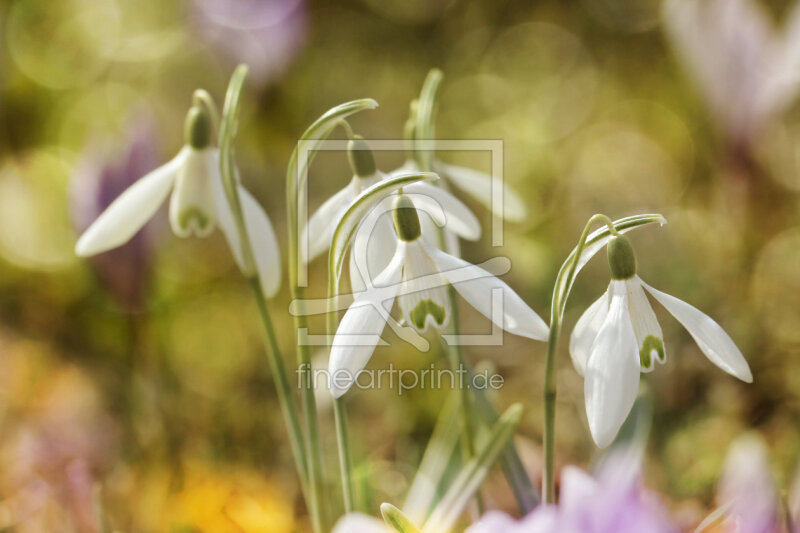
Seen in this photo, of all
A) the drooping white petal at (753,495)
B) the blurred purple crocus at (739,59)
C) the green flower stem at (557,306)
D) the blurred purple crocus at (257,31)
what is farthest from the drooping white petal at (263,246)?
the blurred purple crocus at (257,31)

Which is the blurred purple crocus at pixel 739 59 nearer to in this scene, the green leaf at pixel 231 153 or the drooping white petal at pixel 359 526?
the green leaf at pixel 231 153

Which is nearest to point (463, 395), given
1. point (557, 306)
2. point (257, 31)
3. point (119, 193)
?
point (557, 306)

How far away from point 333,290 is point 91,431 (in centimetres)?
60

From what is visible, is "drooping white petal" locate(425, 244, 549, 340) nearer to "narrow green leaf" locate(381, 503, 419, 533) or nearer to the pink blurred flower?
"narrow green leaf" locate(381, 503, 419, 533)

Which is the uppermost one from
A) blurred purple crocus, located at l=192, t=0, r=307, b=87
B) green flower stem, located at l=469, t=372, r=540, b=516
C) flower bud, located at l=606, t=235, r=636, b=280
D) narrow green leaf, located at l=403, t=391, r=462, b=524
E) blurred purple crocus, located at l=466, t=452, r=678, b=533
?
blurred purple crocus, located at l=192, t=0, r=307, b=87

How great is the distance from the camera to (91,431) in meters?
0.91

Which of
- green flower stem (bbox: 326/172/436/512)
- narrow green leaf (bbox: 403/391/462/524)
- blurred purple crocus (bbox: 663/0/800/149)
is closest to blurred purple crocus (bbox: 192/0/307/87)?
blurred purple crocus (bbox: 663/0/800/149)

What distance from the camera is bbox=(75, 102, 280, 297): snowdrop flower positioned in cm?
53

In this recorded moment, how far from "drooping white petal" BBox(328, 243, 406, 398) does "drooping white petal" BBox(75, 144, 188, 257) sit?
7.5 inches

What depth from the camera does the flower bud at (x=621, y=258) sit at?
0.41 metres

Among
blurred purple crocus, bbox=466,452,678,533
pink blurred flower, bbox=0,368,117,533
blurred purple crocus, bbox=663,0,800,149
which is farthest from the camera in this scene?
blurred purple crocus, bbox=663,0,800,149

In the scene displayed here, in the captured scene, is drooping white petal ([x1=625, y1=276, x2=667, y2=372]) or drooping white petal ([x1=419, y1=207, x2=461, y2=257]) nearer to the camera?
drooping white petal ([x1=625, y1=276, x2=667, y2=372])

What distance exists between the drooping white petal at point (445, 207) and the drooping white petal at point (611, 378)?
0.13 m

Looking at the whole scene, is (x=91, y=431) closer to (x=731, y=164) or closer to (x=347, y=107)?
(x=347, y=107)
